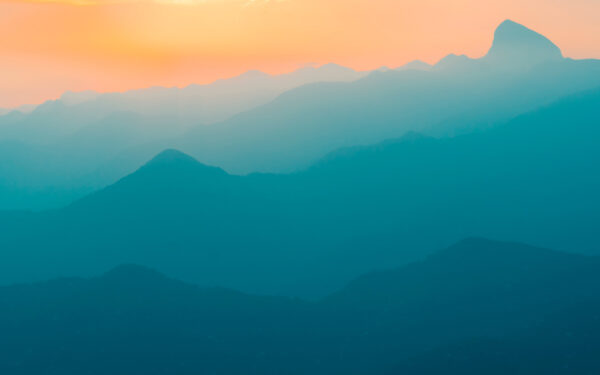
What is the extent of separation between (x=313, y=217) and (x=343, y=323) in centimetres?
5959

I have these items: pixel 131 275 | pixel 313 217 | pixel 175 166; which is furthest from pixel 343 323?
pixel 175 166

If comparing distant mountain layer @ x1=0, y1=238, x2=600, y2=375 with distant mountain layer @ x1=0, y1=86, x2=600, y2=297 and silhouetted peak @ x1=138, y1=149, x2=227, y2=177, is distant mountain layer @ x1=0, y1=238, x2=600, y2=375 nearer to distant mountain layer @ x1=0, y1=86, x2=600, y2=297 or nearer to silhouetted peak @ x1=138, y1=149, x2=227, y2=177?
distant mountain layer @ x1=0, y1=86, x2=600, y2=297

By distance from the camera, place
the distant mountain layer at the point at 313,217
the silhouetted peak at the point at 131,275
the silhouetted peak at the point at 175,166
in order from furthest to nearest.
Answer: the silhouetted peak at the point at 175,166 < the distant mountain layer at the point at 313,217 < the silhouetted peak at the point at 131,275

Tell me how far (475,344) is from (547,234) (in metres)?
69.7

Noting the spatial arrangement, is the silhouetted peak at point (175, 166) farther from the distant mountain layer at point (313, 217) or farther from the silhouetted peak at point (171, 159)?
the distant mountain layer at point (313, 217)

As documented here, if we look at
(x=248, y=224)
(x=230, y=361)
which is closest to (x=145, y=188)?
(x=248, y=224)

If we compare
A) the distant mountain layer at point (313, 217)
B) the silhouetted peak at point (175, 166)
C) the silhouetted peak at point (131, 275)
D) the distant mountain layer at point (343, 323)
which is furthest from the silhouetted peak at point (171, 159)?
the silhouetted peak at point (131, 275)

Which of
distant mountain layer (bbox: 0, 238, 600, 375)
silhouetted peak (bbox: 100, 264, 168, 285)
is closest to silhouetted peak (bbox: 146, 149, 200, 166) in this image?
distant mountain layer (bbox: 0, 238, 600, 375)

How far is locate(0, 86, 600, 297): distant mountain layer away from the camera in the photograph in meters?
126

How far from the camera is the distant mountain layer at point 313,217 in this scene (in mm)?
125562

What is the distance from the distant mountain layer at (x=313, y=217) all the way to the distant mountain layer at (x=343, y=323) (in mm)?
17080

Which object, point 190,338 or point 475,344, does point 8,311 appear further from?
point 475,344

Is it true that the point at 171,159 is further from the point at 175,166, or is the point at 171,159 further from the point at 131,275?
the point at 131,275

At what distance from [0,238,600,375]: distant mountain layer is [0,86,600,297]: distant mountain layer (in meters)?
17.1
